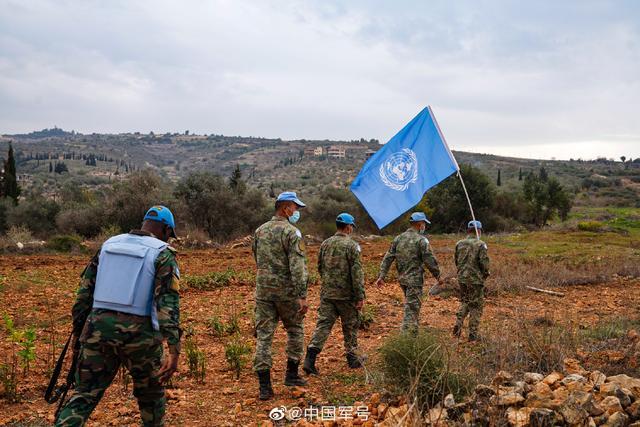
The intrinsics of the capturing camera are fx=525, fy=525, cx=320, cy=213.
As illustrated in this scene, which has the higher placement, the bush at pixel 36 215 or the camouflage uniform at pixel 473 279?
the camouflage uniform at pixel 473 279

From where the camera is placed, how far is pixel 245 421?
479cm

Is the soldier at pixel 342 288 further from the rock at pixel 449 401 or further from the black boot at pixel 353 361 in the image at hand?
the rock at pixel 449 401

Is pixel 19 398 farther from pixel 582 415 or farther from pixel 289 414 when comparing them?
pixel 582 415

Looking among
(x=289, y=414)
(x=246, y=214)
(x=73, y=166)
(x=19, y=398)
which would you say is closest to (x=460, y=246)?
(x=289, y=414)

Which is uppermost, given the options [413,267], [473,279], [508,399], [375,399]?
[413,267]

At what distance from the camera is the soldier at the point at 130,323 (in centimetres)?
357

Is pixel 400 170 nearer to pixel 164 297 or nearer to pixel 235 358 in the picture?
pixel 235 358

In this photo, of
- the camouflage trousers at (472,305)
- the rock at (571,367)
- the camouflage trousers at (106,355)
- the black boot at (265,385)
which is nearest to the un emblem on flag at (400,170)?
the camouflage trousers at (472,305)

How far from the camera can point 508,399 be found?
4.07 m

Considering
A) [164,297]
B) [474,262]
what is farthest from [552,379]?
[474,262]

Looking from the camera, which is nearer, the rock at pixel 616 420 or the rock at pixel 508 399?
the rock at pixel 616 420

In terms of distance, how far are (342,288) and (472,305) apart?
96.2 inches

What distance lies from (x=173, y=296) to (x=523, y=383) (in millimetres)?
2875

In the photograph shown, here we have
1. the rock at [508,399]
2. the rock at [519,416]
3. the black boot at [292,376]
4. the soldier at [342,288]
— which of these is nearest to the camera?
the rock at [519,416]
